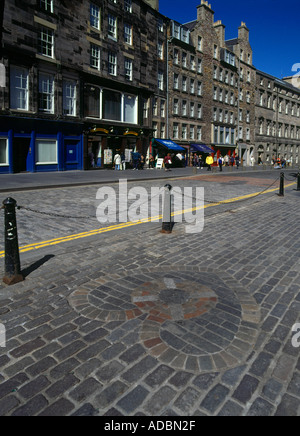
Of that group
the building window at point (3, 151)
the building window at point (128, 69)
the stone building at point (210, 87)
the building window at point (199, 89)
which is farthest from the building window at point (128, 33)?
the building window at point (3, 151)

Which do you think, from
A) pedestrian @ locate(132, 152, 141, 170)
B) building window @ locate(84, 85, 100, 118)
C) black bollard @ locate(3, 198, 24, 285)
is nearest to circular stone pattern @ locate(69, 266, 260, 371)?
black bollard @ locate(3, 198, 24, 285)

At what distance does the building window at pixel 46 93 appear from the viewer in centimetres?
2194

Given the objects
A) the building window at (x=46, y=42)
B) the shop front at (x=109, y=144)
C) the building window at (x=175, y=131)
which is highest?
the building window at (x=46, y=42)

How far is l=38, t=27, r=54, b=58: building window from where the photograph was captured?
21609 millimetres

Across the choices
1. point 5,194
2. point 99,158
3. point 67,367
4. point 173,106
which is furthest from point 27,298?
point 173,106

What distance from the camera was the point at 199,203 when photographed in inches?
428

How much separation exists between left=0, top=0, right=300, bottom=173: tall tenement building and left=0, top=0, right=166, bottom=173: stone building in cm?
7

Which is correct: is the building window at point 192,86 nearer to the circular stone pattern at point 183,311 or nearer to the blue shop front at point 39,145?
the blue shop front at point 39,145

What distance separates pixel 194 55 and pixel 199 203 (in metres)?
33.7

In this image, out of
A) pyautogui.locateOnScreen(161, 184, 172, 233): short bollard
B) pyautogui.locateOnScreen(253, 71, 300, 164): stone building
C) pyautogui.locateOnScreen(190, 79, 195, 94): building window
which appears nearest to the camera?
pyautogui.locateOnScreen(161, 184, 172, 233): short bollard

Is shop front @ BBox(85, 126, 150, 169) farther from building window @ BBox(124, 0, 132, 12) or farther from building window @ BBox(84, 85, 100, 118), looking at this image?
building window @ BBox(124, 0, 132, 12)

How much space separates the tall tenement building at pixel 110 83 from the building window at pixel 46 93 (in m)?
0.07

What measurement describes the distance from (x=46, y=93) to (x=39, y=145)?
372 cm

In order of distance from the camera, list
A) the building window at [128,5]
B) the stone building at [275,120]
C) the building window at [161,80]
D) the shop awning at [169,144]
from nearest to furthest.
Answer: the building window at [128,5] < the shop awning at [169,144] < the building window at [161,80] < the stone building at [275,120]
